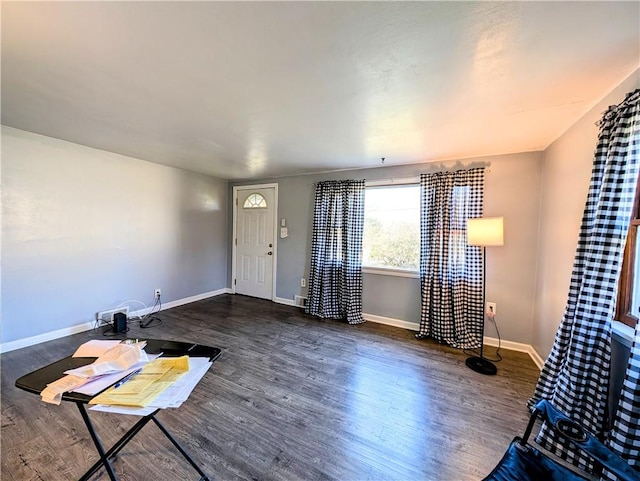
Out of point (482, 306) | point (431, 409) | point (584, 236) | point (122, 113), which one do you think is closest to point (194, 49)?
point (122, 113)

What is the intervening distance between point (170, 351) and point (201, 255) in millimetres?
3537

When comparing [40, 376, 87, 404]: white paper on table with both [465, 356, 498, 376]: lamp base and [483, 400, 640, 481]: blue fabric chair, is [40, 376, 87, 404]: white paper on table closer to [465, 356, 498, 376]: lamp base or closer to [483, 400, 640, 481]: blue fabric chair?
[483, 400, 640, 481]: blue fabric chair

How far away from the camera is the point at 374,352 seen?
277 centimetres

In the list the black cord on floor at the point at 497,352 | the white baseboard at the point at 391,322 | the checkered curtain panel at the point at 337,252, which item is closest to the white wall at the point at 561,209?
the black cord on floor at the point at 497,352

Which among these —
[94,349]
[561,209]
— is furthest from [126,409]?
[561,209]

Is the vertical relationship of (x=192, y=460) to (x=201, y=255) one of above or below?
below

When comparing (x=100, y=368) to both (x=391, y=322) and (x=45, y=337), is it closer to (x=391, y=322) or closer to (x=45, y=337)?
(x=45, y=337)

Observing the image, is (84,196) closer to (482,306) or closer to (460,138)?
(460,138)

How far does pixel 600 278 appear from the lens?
1.46 metres

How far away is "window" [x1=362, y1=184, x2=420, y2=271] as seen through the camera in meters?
3.46

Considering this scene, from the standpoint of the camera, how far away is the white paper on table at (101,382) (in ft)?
3.10

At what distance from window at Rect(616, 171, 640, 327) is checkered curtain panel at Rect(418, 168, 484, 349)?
1373 mm

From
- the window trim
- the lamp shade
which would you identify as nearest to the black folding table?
the lamp shade

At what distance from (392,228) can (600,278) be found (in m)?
2.26
